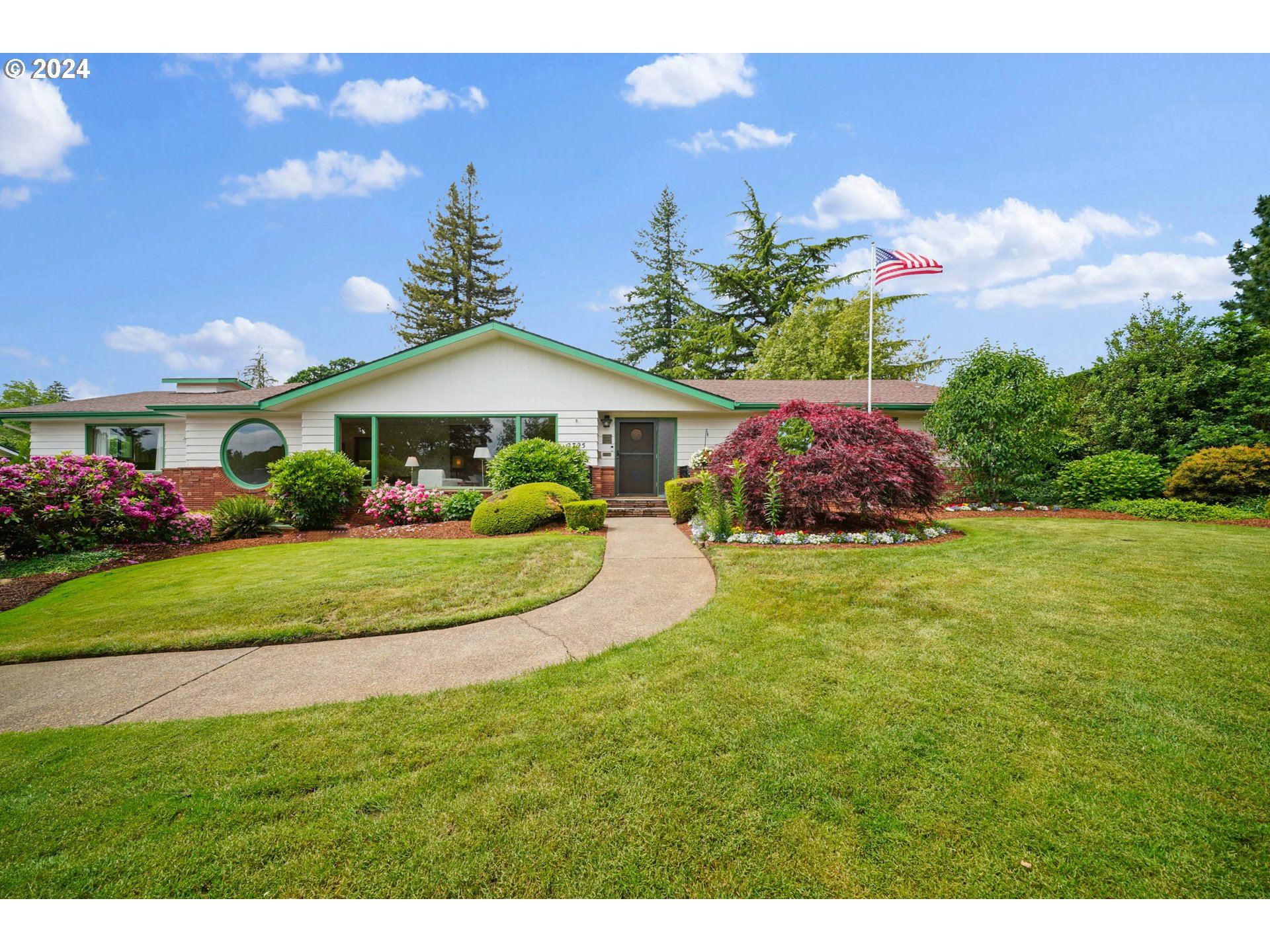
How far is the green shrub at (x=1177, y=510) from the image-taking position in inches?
347

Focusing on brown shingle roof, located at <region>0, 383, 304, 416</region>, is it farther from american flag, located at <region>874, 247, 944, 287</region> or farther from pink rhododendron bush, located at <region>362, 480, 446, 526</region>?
american flag, located at <region>874, 247, 944, 287</region>

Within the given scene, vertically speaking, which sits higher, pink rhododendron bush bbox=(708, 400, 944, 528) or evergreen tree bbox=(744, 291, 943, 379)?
evergreen tree bbox=(744, 291, 943, 379)

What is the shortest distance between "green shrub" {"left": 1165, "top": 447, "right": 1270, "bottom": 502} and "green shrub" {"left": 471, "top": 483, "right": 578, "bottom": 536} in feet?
39.6

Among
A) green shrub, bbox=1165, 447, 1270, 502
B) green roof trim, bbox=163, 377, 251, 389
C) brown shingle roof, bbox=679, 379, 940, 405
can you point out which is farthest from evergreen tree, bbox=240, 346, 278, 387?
green shrub, bbox=1165, 447, 1270, 502

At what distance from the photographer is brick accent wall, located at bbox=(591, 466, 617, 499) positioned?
11.8 meters

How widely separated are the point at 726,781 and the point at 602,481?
9.88 m

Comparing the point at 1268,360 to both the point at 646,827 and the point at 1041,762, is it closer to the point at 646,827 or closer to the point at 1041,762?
the point at 1041,762

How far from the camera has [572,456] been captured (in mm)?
10938

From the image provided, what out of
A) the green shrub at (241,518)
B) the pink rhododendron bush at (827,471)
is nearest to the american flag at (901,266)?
the pink rhododendron bush at (827,471)

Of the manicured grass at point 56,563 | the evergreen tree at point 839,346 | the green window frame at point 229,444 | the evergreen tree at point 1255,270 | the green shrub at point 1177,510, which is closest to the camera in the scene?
the manicured grass at point 56,563


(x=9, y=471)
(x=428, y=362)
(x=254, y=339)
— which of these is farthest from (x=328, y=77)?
(x=254, y=339)

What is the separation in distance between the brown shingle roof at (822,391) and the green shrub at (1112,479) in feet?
10.7

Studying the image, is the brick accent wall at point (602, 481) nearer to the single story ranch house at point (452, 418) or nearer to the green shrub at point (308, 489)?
the single story ranch house at point (452, 418)

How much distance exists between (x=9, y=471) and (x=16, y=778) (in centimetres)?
755
